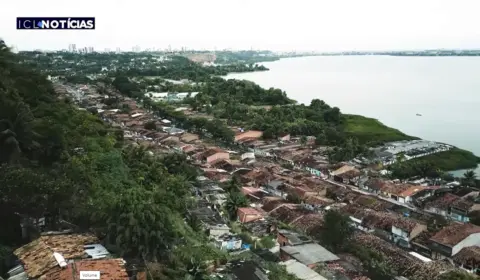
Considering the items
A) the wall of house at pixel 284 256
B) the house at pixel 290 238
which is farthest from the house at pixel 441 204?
the wall of house at pixel 284 256

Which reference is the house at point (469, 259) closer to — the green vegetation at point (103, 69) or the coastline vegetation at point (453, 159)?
the coastline vegetation at point (453, 159)

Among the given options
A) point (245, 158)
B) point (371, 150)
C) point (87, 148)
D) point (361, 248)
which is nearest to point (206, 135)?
point (245, 158)

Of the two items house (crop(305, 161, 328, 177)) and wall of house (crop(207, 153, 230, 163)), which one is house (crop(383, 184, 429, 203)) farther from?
wall of house (crop(207, 153, 230, 163))

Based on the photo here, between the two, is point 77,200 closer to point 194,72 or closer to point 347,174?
point 347,174

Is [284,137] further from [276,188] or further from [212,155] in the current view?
[276,188]

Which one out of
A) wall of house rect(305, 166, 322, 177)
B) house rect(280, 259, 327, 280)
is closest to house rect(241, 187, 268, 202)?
wall of house rect(305, 166, 322, 177)

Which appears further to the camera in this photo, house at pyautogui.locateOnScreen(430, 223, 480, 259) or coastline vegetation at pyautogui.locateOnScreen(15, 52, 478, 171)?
coastline vegetation at pyautogui.locateOnScreen(15, 52, 478, 171)

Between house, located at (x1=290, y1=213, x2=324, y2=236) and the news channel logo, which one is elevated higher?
the news channel logo
